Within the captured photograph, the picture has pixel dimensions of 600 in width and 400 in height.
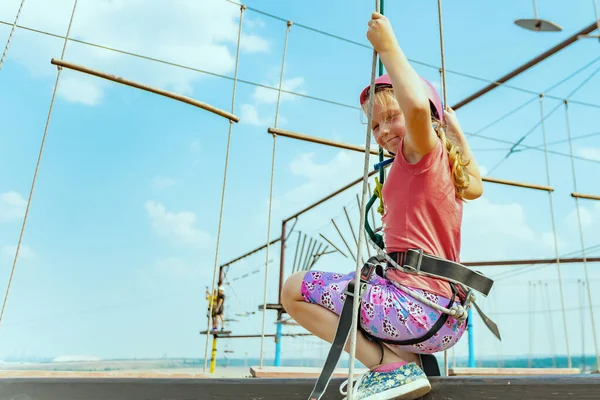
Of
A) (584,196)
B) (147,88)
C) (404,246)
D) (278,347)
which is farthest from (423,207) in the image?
(278,347)

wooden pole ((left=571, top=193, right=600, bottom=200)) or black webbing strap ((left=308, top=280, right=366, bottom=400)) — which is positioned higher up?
wooden pole ((left=571, top=193, right=600, bottom=200))

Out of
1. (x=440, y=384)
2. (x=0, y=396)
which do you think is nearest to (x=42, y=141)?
(x=0, y=396)

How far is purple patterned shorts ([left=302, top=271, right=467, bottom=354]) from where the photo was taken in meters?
1.12

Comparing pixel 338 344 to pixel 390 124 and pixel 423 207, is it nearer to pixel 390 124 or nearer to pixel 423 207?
pixel 423 207

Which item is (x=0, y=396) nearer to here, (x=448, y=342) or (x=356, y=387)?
(x=356, y=387)

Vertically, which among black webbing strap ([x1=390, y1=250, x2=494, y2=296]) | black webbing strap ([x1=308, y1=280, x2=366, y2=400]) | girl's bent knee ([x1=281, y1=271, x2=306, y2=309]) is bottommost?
black webbing strap ([x1=308, y1=280, x2=366, y2=400])

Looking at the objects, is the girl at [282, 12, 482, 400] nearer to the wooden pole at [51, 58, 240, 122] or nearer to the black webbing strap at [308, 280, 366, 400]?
the black webbing strap at [308, 280, 366, 400]

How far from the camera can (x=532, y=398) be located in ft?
2.84

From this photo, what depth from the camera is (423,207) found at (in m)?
1.23

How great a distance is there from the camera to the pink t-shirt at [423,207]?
1.22 meters

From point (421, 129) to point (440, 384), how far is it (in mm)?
544

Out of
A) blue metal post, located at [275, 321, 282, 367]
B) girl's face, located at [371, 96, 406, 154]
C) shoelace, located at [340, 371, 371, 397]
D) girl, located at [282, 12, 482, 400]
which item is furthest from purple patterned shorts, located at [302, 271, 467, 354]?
blue metal post, located at [275, 321, 282, 367]

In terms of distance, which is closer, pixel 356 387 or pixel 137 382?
pixel 356 387

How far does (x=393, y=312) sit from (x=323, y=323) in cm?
18
